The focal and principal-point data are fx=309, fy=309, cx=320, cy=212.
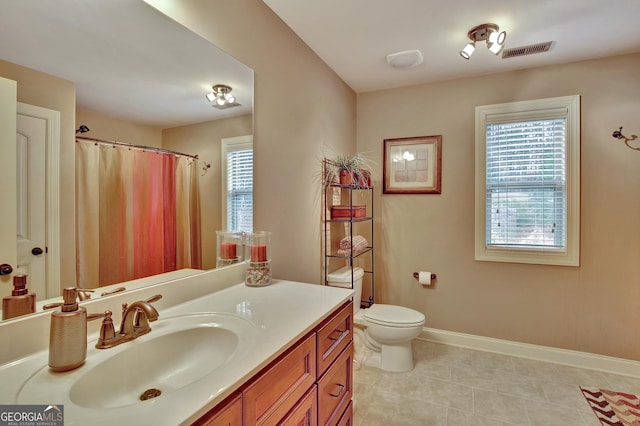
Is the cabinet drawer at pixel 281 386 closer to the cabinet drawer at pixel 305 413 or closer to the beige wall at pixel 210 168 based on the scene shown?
the cabinet drawer at pixel 305 413

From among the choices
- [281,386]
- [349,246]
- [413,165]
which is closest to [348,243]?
[349,246]

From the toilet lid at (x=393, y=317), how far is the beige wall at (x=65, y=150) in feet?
6.46

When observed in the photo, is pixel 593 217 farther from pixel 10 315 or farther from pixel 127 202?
pixel 10 315

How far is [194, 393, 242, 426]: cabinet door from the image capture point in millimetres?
686

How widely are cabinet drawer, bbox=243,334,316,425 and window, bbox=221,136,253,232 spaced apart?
0.78 meters

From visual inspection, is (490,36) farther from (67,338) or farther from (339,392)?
(67,338)

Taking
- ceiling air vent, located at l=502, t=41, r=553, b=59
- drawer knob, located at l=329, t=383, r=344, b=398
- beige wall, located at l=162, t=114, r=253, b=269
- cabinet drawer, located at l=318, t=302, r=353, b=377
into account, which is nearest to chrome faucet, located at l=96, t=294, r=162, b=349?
beige wall, located at l=162, t=114, r=253, b=269

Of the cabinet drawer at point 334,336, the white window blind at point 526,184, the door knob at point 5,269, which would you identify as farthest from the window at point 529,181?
the door knob at point 5,269

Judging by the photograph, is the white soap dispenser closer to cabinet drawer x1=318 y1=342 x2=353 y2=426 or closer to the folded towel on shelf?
cabinet drawer x1=318 y1=342 x2=353 y2=426

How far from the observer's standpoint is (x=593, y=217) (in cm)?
245

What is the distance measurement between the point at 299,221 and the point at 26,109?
5.07 ft

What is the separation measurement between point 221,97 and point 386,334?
197cm

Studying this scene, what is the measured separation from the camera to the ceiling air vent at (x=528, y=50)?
2.25 metres

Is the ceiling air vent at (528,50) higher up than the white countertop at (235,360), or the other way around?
the ceiling air vent at (528,50)
